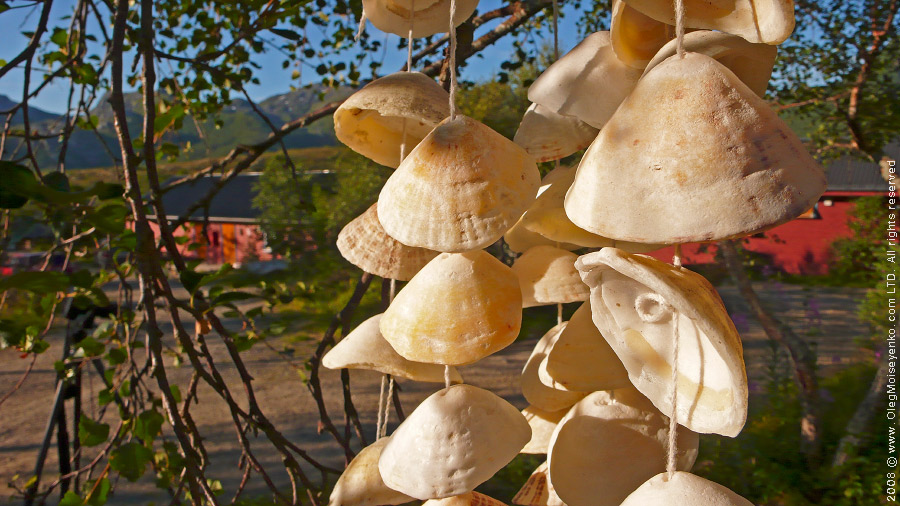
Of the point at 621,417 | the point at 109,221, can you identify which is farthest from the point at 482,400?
the point at 109,221

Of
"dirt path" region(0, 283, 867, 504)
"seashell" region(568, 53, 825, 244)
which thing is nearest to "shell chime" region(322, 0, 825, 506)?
"seashell" region(568, 53, 825, 244)

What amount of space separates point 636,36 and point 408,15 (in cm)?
27

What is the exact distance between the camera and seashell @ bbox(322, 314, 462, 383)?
539mm

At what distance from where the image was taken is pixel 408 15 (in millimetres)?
603

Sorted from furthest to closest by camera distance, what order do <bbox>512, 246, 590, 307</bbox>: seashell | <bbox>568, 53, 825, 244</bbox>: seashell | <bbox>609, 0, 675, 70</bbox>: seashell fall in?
<bbox>512, 246, 590, 307</bbox>: seashell, <bbox>609, 0, 675, 70</bbox>: seashell, <bbox>568, 53, 825, 244</bbox>: seashell

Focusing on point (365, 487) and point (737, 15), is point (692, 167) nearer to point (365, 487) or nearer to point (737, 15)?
point (737, 15)

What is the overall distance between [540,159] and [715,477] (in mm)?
3373

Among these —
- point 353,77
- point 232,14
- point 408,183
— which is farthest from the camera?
point 353,77

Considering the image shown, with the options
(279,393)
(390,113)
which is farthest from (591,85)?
(279,393)

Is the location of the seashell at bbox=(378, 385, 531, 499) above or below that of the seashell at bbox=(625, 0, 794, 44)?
below

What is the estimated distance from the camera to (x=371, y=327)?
0.58 m

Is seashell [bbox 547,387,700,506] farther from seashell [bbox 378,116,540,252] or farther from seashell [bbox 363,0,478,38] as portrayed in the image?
seashell [bbox 363,0,478,38]

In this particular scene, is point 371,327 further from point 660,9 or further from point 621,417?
point 660,9

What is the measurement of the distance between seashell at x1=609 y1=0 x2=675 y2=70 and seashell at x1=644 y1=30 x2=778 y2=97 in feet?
0.10
